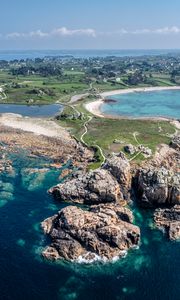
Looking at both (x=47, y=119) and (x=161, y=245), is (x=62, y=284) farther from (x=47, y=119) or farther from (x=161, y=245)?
(x=47, y=119)

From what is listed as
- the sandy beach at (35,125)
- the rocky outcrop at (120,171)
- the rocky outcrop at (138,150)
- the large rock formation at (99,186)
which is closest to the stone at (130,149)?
the rocky outcrop at (138,150)

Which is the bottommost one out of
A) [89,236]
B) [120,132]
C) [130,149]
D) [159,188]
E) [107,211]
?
[120,132]

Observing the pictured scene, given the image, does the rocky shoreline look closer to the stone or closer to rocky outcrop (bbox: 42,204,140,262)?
rocky outcrop (bbox: 42,204,140,262)

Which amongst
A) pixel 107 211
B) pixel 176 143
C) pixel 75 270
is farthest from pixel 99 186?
pixel 176 143

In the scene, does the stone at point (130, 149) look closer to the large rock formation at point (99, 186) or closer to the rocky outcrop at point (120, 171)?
the large rock formation at point (99, 186)

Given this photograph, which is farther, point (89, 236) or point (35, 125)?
point (35, 125)

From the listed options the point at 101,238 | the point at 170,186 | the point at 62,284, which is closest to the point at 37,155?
the point at 170,186

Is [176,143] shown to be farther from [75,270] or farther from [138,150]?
[75,270]
